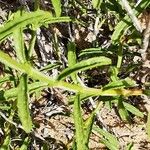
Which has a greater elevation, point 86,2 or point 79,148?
point 86,2

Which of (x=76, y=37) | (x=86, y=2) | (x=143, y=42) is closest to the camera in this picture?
(x=143, y=42)

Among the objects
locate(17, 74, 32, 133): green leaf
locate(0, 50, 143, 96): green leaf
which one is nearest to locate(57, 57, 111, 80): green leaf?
locate(0, 50, 143, 96): green leaf

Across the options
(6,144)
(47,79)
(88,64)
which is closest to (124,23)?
(88,64)

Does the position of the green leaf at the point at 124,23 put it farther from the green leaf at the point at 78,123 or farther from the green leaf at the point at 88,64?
the green leaf at the point at 78,123

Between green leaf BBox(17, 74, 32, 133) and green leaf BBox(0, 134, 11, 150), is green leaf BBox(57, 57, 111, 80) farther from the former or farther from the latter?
green leaf BBox(0, 134, 11, 150)

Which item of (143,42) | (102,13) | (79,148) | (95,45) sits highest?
(102,13)

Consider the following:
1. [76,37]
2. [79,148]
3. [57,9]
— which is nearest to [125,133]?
[76,37]

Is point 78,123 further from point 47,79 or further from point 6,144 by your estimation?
point 6,144

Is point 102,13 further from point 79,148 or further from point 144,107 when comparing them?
point 79,148

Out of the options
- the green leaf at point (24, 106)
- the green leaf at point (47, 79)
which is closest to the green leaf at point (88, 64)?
the green leaf at point (47, 79)
